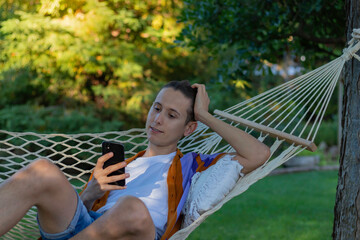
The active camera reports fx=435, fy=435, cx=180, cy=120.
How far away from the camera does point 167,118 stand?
1.78 metres

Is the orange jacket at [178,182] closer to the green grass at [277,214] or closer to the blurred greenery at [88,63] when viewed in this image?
the green grass at [277,214]

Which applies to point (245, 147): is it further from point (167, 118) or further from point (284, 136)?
point (167, 118)

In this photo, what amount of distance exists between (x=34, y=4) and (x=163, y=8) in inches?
83.8

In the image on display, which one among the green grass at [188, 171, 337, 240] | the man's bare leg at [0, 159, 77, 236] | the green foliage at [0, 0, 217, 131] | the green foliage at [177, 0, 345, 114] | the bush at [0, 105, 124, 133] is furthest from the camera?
the green foliage at [0, 0, 217, 131]

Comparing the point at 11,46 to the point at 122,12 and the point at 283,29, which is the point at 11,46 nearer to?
the point at 122,12

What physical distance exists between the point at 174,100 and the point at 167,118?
8 centimetres

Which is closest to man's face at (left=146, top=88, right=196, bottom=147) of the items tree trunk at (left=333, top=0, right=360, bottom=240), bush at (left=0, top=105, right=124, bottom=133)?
tree trunk at (left=333, top=0, right=360, bottom=240)

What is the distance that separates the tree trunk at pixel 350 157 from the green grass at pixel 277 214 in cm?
137

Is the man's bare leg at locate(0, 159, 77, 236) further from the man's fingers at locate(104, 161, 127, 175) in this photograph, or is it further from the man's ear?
the man's ear

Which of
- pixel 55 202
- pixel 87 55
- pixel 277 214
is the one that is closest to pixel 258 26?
pixel 277 214

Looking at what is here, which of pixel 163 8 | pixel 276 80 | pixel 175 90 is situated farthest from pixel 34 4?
pixel 175 90

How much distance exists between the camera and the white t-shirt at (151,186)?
1.64 meters

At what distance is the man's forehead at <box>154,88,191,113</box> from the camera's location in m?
1.79

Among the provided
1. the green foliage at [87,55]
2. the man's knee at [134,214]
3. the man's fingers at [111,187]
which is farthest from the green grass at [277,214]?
the green foliage at [87,55]
